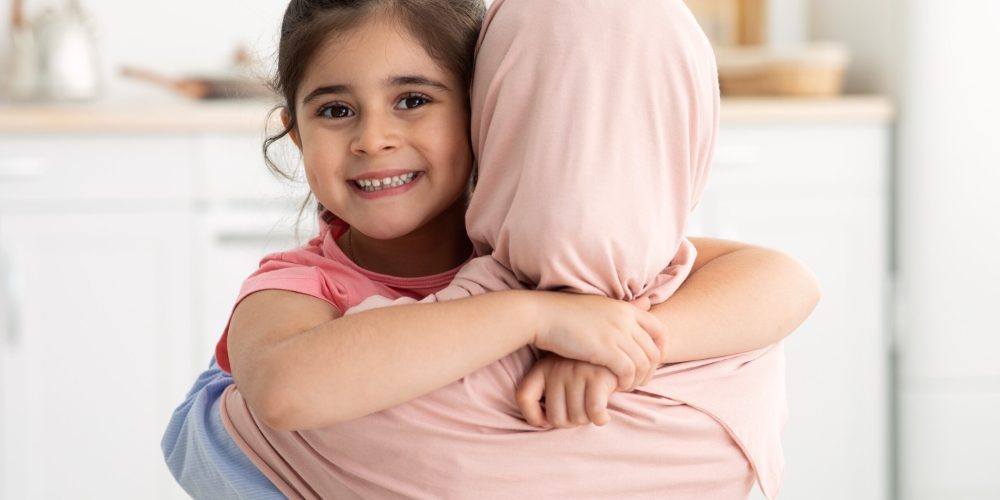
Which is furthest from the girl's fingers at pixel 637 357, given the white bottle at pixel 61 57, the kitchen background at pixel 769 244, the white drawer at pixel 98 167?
the white bottle at pixel 61 57

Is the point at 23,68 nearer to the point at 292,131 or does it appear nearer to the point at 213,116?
the point at 213,116

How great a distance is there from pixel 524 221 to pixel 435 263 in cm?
35

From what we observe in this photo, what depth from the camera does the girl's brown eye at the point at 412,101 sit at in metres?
1.04

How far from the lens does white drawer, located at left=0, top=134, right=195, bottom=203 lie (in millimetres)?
2582

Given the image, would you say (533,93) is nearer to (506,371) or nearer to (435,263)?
(506,371)

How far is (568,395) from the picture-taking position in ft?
2.75

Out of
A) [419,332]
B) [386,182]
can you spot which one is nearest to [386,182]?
[386,182]

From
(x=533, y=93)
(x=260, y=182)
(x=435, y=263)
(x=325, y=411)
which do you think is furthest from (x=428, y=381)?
(x=260, y=182)

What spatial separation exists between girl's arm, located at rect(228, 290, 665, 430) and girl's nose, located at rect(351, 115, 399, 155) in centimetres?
22

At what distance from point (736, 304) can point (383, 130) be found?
34 cm

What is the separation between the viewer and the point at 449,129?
103 centimetres

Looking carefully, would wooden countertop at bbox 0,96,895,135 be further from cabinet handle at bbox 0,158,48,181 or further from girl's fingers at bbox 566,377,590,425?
girl's fingers at bbox 566,377,590,425

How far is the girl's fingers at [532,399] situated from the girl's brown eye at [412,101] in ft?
0.98

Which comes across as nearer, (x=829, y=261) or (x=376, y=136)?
(x=376, y=136)
